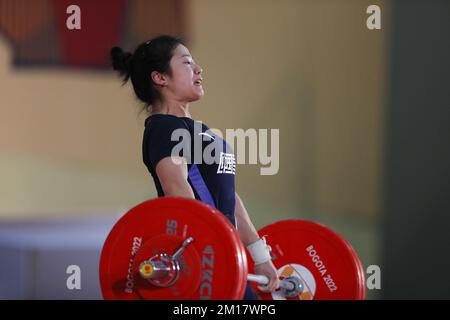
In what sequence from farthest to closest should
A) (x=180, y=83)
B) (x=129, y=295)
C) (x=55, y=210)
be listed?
(x=55, y=210) < (x=180, y=83) < (x=129, y=295)

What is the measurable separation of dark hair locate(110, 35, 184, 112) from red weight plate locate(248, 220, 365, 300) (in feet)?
2.12

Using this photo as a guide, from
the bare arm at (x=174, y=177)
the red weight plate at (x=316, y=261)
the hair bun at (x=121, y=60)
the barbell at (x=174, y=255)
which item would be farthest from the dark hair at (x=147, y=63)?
the red weight plate at (x=316, y=261)

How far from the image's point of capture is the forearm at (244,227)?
2.31 meters

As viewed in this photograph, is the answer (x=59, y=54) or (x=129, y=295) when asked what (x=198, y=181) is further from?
(x=59, y=54)

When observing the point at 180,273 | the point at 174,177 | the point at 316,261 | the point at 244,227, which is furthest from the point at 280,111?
the point at 180,273

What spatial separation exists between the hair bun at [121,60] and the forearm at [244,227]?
0.57 meters

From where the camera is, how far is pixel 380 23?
4.91 metres

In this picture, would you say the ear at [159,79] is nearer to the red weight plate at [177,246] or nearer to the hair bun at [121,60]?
the hair bun at [121,60]

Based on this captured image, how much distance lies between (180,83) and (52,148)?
107 inches

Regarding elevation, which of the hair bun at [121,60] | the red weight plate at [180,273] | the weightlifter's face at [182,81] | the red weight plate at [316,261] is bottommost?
the red weight plate at [316,261]

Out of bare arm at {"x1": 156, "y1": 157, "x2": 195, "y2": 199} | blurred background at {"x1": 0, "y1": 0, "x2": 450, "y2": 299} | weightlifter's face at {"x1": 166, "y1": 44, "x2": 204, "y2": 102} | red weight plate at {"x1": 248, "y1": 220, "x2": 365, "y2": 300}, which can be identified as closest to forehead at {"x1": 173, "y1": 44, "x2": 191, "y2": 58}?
weightlifter's face at {"x1": 166, "y1": 44, "x2": 204, "y2": 102}
